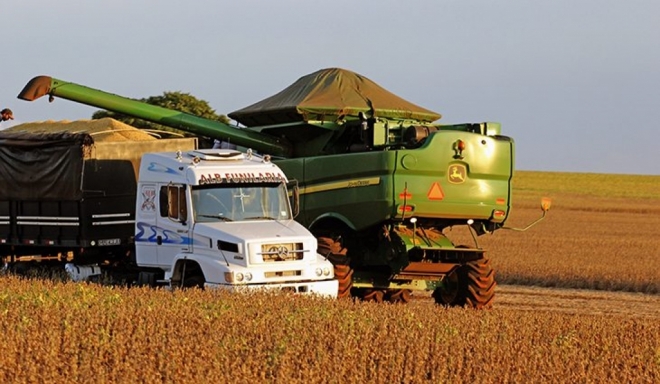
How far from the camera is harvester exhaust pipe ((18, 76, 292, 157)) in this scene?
22.6 meters

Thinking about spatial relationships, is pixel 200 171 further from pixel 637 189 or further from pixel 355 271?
pixel 637 189

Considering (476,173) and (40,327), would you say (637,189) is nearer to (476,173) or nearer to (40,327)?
(476,173)

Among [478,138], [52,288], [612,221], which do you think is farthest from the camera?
[612,221]

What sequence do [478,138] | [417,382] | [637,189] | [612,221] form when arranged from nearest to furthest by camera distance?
[417,382] < [478,138] < [612,221] < [637,189]

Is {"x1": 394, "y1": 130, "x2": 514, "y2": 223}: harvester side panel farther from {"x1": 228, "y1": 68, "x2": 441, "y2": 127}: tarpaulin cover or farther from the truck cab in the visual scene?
{"x1": 228, "y1": 68, "x2": 441, "y2": 127}: tarpaulin cover

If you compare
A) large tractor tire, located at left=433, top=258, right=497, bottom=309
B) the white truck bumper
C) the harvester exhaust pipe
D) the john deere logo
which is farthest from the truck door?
large tractor tire, located at left=433, top=258, right=497, bottom=309

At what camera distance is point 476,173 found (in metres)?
20.6

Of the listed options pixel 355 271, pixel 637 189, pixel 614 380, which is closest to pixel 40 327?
pixel 614 380

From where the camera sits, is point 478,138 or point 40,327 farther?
point 478,138

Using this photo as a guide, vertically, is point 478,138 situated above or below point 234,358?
above

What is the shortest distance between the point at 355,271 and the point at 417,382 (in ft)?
32.5

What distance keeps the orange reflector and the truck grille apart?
8.66 ft

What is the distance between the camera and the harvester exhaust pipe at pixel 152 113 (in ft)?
74.1

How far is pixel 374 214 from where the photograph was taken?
2008 centimetres
